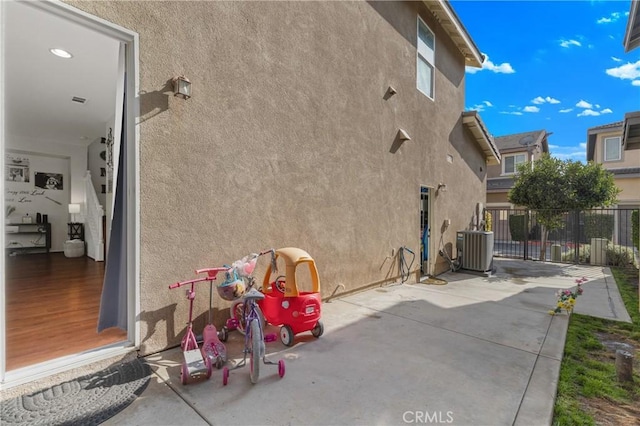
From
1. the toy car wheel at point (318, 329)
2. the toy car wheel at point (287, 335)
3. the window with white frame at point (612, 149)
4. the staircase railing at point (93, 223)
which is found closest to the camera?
the toy car wheel at point (287, 335)

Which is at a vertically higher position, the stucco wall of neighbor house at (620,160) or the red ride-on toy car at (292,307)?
the stucco wall of neighbor house at (620,160)

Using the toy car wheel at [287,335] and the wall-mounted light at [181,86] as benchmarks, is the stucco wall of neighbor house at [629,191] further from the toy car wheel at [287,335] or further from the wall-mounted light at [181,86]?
the wall-mounted light at [181,86]

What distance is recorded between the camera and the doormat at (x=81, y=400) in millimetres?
1955

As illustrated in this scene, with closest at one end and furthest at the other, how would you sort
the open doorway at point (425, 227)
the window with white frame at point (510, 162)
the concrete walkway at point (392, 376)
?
the concrete walkway at point (392, 376) → the open doorway at point (425, 227) → the window with white frame at point (510, 162)

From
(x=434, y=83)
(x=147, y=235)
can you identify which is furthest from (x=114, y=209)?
(x=434, y=83)

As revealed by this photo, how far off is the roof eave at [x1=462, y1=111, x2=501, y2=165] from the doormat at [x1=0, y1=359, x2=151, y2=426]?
1050 cm

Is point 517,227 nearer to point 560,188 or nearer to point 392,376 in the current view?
point 560,188

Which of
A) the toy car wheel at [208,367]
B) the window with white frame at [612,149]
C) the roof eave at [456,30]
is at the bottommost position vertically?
the toy car wheel at [208,367]

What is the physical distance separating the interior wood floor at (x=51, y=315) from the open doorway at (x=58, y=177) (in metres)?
0.01

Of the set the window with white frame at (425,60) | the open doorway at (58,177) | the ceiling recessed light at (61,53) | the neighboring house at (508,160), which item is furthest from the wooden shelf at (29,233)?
the neighboring house at (508,160)

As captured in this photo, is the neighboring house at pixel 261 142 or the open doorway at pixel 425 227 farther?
the open doorway at pixel 425 227

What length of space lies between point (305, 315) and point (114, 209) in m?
2.24

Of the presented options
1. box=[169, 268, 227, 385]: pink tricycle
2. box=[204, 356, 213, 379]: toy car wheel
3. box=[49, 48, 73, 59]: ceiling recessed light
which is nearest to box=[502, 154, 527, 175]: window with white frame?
box=[169, 268, 227, 385]: pink tricycle

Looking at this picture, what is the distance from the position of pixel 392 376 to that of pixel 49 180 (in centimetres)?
1153
